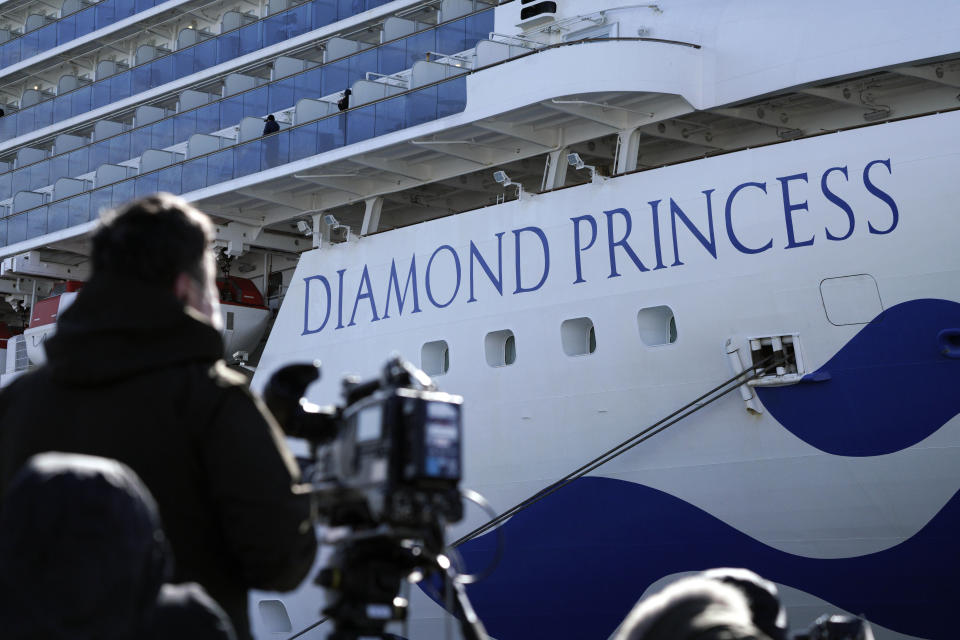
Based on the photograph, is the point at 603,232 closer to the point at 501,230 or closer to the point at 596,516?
the point at 501,230

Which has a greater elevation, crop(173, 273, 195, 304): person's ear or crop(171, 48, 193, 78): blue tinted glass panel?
crop(171, 48, 193, 78): blue tinted glass panel

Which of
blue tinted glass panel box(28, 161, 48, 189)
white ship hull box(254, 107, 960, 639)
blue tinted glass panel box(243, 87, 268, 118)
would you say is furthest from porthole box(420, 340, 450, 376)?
blue tinted glass panel box(28, 161, 48, 189)

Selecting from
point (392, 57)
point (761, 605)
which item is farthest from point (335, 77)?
point (761, 605)

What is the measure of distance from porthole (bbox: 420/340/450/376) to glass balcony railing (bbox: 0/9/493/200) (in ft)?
12.8

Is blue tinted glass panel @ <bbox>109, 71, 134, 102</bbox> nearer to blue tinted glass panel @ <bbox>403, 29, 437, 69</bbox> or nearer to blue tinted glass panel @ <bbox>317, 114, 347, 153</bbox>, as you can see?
blue tinted glass panel @ <bbox>403, 29, 437, 69</bbox>

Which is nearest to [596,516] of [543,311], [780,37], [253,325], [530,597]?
[530,597]

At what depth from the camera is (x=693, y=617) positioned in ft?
5.67

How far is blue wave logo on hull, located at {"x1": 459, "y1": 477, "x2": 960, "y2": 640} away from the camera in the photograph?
8.88 meters

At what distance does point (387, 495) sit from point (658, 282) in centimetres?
771

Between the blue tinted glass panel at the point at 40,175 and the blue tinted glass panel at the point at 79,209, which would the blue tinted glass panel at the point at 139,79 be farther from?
the blue tinted glass panel at the point at 79,209

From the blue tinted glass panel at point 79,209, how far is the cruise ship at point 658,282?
2.51 metres

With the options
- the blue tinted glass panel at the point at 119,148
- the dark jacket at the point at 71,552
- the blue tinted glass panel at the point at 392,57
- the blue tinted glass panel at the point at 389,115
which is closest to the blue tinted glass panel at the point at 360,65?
the blue tinted glass panel at the point at 392,57

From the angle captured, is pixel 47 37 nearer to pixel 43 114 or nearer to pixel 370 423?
pixel 43 114

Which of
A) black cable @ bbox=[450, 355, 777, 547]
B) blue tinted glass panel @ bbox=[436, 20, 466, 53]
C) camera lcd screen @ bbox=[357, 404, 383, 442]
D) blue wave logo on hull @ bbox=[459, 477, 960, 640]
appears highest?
blue tinted glass panel @ bbox=[436, 20, 466, 53]
